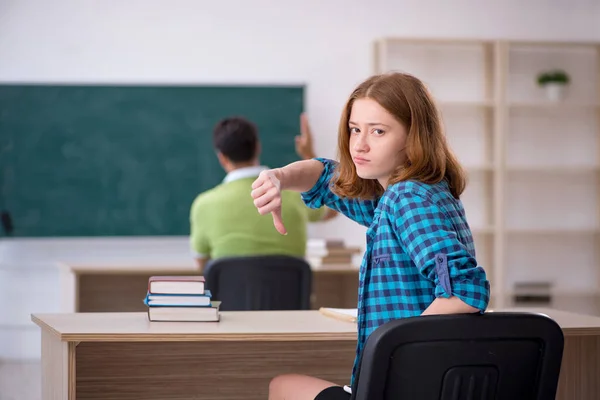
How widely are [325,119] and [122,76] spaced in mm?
1325

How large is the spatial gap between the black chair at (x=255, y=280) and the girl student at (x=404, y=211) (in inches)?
47.2

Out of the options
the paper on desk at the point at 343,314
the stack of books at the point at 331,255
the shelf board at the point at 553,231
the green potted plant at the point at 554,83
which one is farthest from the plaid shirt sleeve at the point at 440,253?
the green potted plant at the point at 554,83

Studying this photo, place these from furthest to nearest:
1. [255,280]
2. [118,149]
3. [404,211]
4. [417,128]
Answer: [118,149]
[255,280]
[417,128]
[404,211]

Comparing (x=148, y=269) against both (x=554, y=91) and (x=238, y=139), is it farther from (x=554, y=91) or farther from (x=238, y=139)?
(x=554, y=91)

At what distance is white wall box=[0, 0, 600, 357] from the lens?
5.48 meters

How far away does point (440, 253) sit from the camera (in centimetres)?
151

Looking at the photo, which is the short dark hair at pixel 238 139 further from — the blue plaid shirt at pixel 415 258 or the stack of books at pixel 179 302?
the blue plaid shirt at pixel 415 258

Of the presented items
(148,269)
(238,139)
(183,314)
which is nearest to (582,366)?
(183,314)

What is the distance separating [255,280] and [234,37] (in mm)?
2932

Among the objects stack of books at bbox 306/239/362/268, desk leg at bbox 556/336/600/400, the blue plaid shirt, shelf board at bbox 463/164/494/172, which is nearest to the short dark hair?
stack of books at bbox 306/239/362/268

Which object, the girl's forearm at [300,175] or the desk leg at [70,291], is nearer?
the girl's forearm at [300,175]

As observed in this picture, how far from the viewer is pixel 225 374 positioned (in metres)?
2.56

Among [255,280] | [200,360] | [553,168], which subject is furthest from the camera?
[553,168]

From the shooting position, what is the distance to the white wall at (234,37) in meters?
5.48
